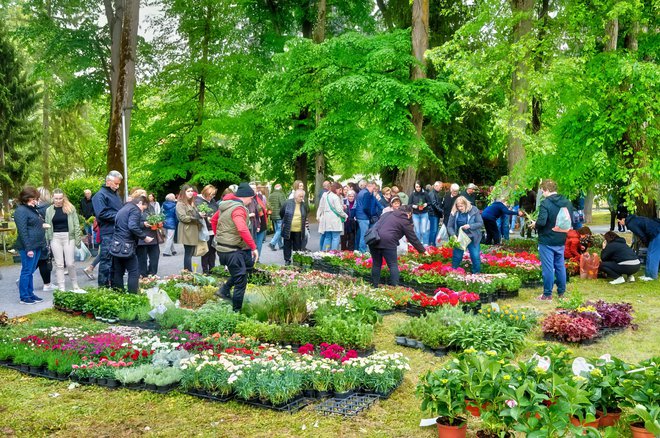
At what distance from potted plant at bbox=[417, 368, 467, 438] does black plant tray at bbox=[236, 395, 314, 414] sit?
1385 mm

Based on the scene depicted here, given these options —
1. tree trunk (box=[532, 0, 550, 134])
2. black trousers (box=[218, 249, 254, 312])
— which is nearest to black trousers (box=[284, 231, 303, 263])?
black trousers (box=[218, 249, 254, 312])

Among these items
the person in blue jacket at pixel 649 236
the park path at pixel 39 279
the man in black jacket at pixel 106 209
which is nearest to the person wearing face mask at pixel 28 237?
the park path at pixel 39 279

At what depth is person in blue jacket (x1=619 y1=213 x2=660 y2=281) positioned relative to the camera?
13.2 m

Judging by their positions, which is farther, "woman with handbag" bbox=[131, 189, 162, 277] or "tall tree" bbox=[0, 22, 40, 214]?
"tall tree" bbox=[0, 22, 40, 214]

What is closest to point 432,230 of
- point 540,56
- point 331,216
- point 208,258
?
point 331,216

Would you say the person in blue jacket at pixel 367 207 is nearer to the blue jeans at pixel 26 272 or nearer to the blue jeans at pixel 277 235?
the blue jeans at pixel 277 235

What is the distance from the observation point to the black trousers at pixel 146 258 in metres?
12.1

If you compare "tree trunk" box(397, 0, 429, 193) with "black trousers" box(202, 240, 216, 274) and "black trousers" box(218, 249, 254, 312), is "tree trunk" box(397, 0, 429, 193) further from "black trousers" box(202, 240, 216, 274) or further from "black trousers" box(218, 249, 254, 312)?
"black trousers" box(218, 249, 254, 312)

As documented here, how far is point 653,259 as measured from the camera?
13.5m

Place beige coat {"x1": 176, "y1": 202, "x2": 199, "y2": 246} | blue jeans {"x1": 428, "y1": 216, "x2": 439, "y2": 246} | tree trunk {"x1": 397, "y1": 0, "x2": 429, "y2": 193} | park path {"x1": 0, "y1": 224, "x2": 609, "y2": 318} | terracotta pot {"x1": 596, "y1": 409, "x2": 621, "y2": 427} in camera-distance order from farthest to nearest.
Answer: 1. tree trunk {"x1": 397, "y1": 0, "x2": 429, "y2": 193}
2. blue jeans {"x1": 428, "y1": 216, "x2": 439, "y2": 246}
3. beige coat {"x1": 176, "y1": 202, "x2": 199, "y2": 246}
4. park path {"x1": 0, "y1": 224, "x2": 609, "y2": 318}
5. terracotta pot {"x1": 596, "y1": 409, "x2": 621, "y2": 427}

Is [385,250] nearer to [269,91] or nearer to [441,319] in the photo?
[441,319]

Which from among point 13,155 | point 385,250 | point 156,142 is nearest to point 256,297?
point 385,250

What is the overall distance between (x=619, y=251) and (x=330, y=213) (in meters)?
6.50

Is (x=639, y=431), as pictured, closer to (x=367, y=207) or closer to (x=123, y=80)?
(x=367, y=207)
